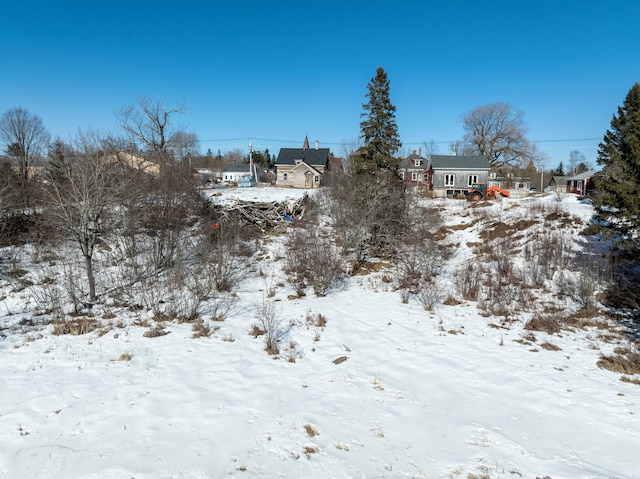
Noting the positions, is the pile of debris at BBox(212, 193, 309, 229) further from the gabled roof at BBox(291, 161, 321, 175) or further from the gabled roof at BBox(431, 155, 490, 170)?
the gabled roof at BBox(431, 155, 490, 170)

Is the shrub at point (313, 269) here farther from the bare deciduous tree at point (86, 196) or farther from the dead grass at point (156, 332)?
the bare deciduous tree at point (86, 196)

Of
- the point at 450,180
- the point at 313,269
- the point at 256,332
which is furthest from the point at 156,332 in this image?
the point at 450,180

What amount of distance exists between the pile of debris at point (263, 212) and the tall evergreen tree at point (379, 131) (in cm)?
598

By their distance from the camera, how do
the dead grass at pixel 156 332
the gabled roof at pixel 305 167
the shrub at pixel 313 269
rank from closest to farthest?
the dead grass at pixel 156 332, the shrub at pixel 313 269, the gabled roof at pixel 305 167

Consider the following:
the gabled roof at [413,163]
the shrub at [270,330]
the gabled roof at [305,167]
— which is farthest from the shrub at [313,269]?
the gabled roof at [413,163]

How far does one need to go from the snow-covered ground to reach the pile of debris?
13.5 m

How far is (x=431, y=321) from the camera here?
10.9 m

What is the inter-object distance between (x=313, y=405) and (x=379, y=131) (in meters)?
18.9

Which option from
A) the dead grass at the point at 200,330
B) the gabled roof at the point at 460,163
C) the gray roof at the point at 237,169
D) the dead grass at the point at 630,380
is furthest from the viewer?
the gray roof at the point at 237,169

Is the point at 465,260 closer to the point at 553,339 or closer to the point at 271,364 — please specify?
the point at 553,339

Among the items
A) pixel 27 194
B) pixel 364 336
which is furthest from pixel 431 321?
pixel 27 194

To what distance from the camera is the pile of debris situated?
23.1m

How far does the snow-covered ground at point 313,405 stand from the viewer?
4625 millimetres

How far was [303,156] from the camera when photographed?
52.5m
